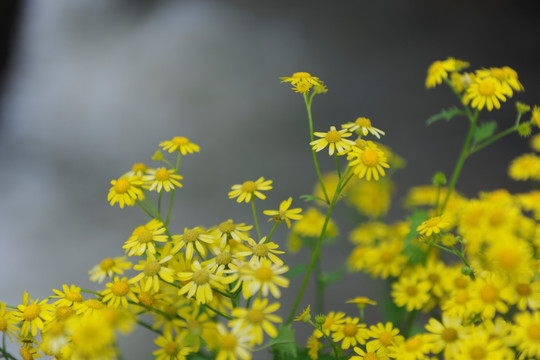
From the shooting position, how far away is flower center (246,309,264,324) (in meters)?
0.38

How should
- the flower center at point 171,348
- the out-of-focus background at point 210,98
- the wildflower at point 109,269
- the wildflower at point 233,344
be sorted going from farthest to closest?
1. the out-of-focus background at point 210,98
2. the wildflower at point 109,269
3. the flower center at point 171,348
4. the wildflower at point 233,344

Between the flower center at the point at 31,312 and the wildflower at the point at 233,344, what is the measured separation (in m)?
0.24

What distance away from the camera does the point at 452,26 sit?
142 centimetres

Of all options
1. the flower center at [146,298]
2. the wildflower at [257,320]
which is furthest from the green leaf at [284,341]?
the flower center at [146,298]

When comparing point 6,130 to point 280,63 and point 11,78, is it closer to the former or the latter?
point 11,78

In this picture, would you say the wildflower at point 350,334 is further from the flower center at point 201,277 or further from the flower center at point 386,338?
the flower center at point 201,277

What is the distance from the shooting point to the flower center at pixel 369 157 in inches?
18.7

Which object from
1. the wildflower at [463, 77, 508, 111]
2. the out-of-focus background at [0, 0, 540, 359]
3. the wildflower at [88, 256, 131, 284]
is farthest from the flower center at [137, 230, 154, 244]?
the out-of-focus background at [0, 0, 540, 359]

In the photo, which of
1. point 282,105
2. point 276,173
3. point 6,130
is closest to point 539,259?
point 276,173

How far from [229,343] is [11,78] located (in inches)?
59.9

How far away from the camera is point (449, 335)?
436 millimetres

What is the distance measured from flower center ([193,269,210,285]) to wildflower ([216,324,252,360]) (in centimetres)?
8

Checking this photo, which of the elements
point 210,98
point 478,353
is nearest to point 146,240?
point 478,353

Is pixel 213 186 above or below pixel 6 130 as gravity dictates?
below
